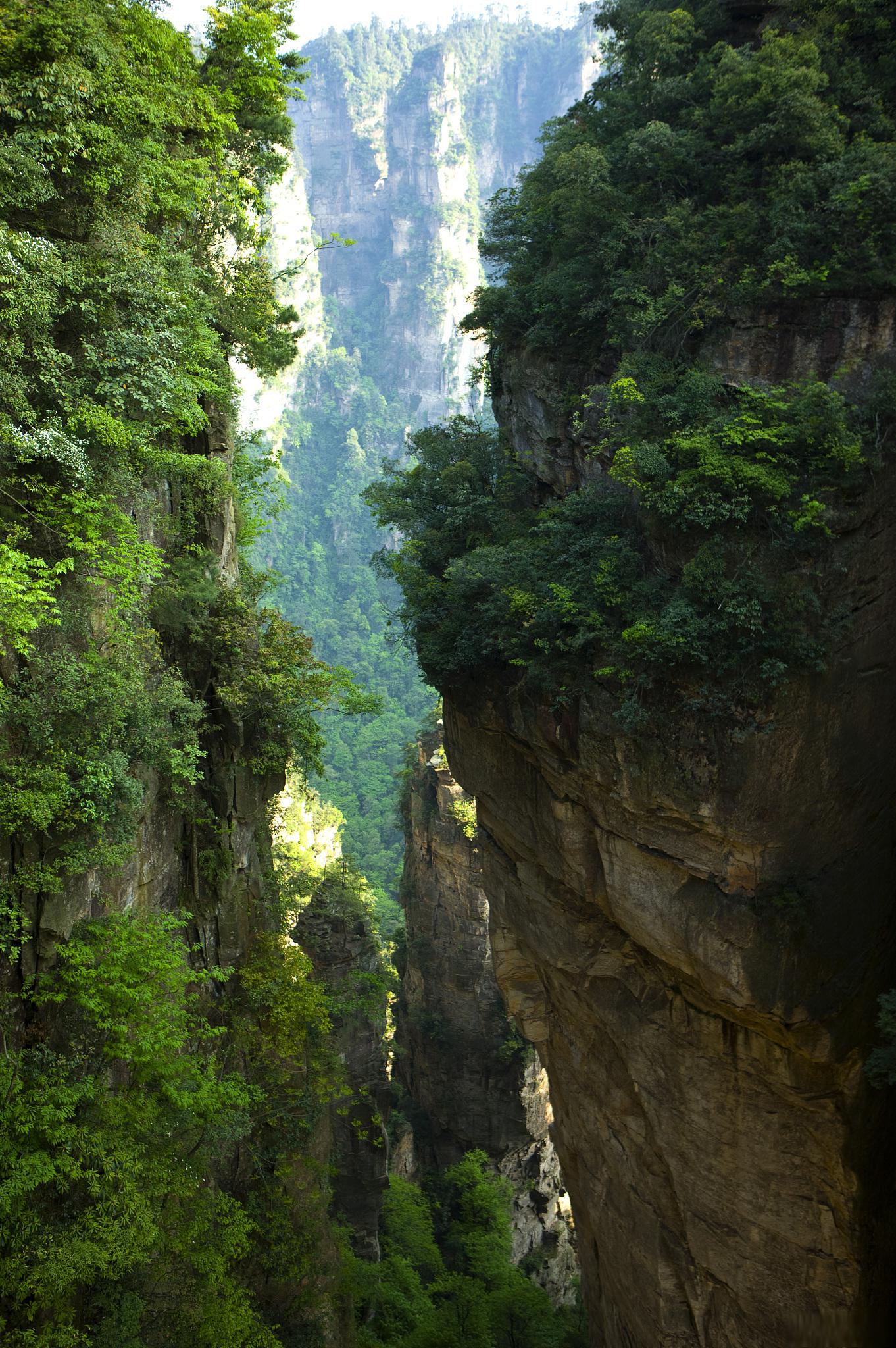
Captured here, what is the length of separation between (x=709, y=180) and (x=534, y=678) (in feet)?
23.9

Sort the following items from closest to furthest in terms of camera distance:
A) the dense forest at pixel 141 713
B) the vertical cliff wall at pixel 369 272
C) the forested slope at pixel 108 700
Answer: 1. the forested slope at pixel 108 700
2. the dense forest at pixel 141 713
3. the vertical cliff wall at pixel 369 272

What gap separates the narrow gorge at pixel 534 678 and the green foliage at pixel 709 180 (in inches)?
2.3

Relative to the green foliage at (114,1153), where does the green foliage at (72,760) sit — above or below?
above

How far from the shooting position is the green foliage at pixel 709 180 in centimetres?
1134

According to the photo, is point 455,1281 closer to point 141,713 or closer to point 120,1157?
point 120,1157

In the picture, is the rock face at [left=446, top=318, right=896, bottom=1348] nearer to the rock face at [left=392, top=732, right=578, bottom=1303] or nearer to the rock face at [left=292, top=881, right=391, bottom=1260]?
the rock face at [left=292, top=881, right=391, bottom=1260]

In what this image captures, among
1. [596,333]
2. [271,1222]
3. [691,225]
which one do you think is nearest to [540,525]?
[596,333]

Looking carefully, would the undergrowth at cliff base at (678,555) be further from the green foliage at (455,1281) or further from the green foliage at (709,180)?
the green foliage at (455,1281)

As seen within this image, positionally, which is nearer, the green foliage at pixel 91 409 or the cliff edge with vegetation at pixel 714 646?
the green foliage at pixel 91 409

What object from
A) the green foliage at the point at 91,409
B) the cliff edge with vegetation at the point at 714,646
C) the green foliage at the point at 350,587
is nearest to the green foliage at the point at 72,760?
the green foliage at the point at 91,409

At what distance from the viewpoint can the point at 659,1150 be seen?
1375 cm

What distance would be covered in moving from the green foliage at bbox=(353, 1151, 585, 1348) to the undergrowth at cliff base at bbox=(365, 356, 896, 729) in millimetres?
12939

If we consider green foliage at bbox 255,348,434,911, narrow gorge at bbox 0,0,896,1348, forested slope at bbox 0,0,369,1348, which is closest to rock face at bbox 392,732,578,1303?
narrow gorge at bbox 0,0,896,1348

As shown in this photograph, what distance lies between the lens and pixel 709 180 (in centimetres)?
1287
